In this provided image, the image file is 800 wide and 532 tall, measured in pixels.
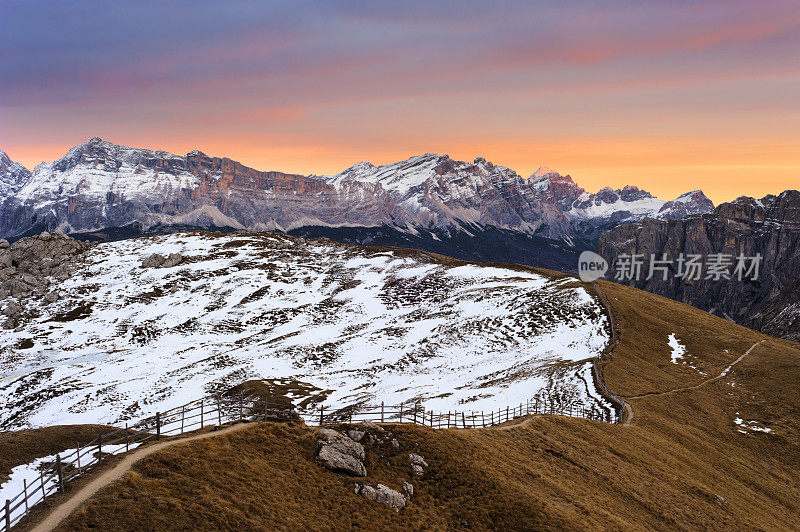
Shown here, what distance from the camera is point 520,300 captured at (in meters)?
91.8

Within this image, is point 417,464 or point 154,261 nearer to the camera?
point 417,464

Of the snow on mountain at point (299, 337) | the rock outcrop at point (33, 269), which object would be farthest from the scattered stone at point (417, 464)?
the rock outcrop at point (33, 269)

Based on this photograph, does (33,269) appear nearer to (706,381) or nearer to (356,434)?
(356,434)

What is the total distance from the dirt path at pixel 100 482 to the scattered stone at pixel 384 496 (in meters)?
7.86

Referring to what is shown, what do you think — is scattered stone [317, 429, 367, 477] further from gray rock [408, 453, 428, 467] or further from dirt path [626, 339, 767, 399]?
dirt path [626, 339, 767, 399]

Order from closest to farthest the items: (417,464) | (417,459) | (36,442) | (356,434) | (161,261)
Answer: (417,464), (417,459), (356,434), (36,442), (161,261)

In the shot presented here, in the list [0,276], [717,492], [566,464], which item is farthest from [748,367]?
[0,276]

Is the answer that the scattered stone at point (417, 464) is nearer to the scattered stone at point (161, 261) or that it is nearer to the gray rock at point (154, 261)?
the scattered stone at point (161, 261)

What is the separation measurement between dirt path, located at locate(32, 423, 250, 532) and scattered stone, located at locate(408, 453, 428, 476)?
940 cm

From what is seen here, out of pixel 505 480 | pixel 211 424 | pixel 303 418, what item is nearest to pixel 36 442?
pixel 211 424

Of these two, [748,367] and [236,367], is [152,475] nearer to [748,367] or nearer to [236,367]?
[236,367]

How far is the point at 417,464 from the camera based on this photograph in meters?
26.5

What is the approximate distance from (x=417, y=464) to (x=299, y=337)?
67285mm

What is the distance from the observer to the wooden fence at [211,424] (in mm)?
21484
